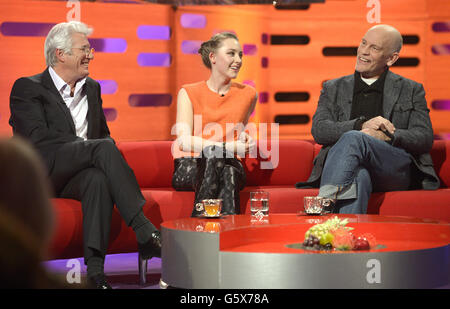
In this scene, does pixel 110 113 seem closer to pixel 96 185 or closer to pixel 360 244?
pixel 96 185

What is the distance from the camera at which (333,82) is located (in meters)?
4.40

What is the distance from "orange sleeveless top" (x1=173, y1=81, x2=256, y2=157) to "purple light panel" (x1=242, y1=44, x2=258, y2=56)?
1283 mm

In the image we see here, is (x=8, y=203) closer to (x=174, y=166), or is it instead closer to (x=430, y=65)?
(x=174, y=166)

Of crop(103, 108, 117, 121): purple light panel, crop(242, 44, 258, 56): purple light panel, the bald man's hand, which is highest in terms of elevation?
crop(242, 44, 258, 56): purple light panel

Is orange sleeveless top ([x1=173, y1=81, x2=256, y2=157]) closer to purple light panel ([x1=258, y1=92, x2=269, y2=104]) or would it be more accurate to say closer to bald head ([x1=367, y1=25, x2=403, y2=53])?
bald head ([x1=367, y1=25, x2=403, y2=53])

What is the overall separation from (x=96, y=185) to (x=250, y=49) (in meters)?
2.59

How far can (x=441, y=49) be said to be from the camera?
580 centimetres

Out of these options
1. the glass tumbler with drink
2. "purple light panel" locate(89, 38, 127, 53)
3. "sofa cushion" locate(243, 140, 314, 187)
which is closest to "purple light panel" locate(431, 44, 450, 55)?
"sofa cushion" locate(243, 140, 314, 187)

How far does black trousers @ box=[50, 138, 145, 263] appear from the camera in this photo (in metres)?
3.26

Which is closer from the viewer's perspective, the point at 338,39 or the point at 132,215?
the point at 132,215

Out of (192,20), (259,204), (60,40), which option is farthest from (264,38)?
(259,204)
